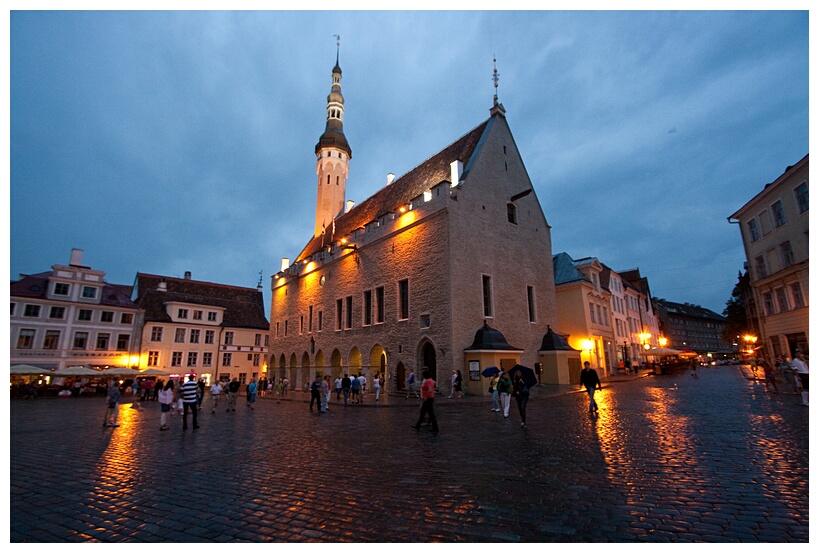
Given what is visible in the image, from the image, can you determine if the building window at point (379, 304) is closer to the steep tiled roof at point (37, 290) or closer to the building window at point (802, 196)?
the building window at point (802, 196)

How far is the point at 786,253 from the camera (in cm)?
2406

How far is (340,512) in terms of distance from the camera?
460cm

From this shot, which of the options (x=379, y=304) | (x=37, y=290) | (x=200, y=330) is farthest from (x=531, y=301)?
(x=37, y=290)

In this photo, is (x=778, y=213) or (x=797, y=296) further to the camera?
(x=778, y=213)

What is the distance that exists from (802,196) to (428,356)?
73.0ft

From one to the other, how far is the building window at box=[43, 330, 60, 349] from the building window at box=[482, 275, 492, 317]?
35672 millimetres

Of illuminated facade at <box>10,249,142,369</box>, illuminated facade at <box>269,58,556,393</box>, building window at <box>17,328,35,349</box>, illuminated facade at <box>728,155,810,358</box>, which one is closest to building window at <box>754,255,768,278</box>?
illuminated facade at <box>728,155,810,358</box>

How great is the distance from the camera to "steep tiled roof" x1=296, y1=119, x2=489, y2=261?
94.0ft

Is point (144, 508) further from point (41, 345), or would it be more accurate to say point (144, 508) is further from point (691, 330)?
point (691, 330)

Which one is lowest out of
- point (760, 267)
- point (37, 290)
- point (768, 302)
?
point (768, 302)

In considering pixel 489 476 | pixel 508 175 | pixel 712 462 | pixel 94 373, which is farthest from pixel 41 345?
pixel 712 462

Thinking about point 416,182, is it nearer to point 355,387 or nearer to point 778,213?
point 355,387

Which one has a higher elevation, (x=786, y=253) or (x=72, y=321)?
(x=786, y=253)

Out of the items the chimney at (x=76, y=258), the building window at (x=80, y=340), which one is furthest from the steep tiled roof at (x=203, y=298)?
the chimney at (x=76, y=258)
